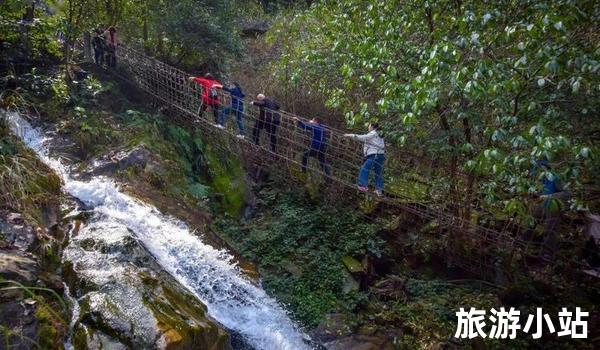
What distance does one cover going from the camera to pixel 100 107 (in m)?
8.86

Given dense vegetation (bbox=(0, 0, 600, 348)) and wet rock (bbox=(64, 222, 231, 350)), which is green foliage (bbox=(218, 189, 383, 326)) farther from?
wet rock (bbox=(64, 222, 231, 350))

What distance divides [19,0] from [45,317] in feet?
11.8

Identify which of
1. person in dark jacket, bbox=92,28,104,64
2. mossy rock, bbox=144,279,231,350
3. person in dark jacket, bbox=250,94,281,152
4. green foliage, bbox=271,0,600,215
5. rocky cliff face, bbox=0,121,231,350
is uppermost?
green foliage, bbox=271,0,600,215

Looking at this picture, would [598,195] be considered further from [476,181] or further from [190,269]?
[190,269]

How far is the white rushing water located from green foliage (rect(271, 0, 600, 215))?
8.68 ft

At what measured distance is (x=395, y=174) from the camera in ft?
25.1

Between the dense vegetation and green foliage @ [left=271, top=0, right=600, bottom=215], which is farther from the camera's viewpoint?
the dense vegetation

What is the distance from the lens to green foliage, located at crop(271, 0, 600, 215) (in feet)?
11.4

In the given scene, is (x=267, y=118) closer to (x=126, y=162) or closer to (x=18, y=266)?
(x=126, y=162)

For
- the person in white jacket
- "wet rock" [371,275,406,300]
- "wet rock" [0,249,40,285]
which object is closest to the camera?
"wet rock" [0,249,40,285]

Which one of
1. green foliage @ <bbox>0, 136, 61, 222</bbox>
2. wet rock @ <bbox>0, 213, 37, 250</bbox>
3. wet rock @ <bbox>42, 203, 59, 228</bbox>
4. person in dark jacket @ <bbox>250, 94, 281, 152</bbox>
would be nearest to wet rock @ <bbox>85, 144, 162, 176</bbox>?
green foliage @ <bbox>0, 136, 61, 222</bbox>

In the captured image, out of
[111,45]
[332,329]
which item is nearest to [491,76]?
[332,329]

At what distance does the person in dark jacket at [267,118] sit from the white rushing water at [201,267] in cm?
251

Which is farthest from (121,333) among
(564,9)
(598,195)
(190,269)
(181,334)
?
(598,195)
